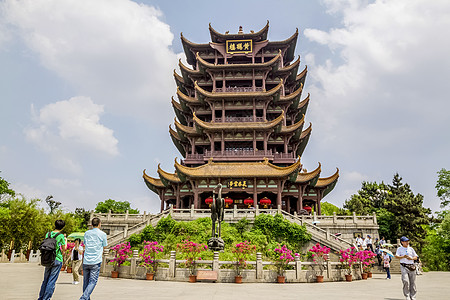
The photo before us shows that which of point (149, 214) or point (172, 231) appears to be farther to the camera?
point (149, 214)

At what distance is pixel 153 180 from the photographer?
28062 millimetres

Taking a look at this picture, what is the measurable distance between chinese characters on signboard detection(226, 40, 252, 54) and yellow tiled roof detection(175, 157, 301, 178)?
1358 cm

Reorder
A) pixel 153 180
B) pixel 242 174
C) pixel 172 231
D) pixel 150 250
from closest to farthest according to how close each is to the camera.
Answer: pixel 150 250 < pixel 172 231 < pixel 242 174 < pixel 153 180

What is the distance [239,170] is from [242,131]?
5027mm

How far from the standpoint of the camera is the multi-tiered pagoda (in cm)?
2303

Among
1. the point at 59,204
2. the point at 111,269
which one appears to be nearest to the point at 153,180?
the point at 111,269

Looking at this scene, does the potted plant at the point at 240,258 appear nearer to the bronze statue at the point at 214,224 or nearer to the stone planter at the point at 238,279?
the stone planter at the point at 238,279

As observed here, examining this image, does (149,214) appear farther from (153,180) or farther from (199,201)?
(153,180)

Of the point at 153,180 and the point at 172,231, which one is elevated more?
the point at 153,180

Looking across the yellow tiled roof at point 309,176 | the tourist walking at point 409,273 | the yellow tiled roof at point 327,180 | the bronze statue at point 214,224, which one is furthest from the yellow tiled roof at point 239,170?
the tourist walking at point 409,273

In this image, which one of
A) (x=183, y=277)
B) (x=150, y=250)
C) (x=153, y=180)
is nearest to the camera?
(x=183, y=277)

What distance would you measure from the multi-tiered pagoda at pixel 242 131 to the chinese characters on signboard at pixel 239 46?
11 centimetres

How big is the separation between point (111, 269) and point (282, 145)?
20152 millimetres

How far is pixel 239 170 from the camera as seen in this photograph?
23.2 meters
